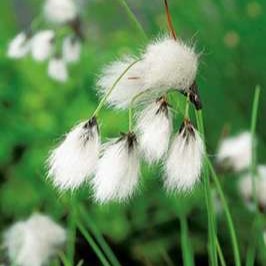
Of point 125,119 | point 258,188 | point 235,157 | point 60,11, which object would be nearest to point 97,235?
point 258,188

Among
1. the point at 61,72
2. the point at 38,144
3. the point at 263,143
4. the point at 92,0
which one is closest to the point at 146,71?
the point at 61,72

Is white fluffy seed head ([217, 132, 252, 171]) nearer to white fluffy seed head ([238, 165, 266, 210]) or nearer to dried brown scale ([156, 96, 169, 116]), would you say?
white fluffy seed head ([238, 165, 266, 210])

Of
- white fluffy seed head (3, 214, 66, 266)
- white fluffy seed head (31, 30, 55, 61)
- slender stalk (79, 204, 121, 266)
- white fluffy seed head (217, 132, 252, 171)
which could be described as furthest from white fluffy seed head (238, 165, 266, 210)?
white fluffy seed head (31, 30, 55, 61)

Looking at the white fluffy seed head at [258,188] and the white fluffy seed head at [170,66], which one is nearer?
the white fluffy seed head at [170,66]

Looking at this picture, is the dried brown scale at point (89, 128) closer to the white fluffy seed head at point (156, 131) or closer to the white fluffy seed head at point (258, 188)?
the white fluffy seed head at point (156, 131)

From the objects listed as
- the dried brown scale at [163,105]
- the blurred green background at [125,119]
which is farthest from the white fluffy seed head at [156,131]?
the blurred green background at [125,119]
